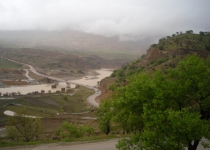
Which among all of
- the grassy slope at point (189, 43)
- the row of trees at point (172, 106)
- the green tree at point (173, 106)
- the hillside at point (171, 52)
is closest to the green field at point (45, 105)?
the hillside at point (171, 52)

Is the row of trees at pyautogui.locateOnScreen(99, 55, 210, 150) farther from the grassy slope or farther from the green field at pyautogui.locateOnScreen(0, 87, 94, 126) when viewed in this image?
the grassy slope

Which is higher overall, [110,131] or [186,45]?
[186,45]

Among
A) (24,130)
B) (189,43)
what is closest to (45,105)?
(24,130)

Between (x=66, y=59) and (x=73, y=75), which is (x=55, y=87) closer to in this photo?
(x=73, y=75)

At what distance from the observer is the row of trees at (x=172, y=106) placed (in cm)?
954

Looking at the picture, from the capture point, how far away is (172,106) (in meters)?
11.8

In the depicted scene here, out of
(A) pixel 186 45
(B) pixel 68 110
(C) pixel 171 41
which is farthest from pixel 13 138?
(C) pixel 171 41

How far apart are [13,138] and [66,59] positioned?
520ft

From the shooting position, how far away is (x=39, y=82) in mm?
109875

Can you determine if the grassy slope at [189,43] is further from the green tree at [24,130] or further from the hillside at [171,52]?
the green tree at [24,130]

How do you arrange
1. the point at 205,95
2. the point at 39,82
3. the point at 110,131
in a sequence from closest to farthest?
1. the point at 205,95
2. the point at 110,131
3. the point at 39,82

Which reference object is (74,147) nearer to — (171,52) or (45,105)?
(45,105)

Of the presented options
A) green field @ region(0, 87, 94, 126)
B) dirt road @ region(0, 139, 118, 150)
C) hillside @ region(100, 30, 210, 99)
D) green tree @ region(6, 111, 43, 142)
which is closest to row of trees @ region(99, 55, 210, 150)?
dirt road @ region(0, 139, 118, 150)

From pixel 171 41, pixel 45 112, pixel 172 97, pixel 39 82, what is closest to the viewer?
pixel 172 97
